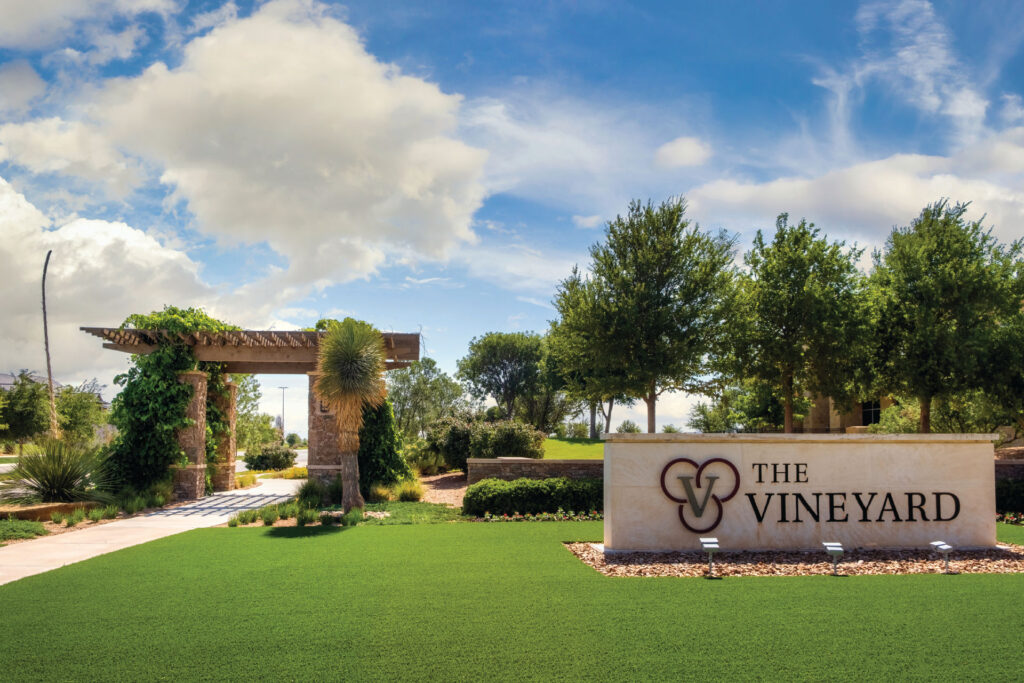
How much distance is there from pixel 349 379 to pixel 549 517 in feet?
18.4

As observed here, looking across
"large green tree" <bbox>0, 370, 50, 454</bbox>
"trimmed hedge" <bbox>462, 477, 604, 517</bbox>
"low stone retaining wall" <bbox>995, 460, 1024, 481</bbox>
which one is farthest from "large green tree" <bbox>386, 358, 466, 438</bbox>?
"low stone retaining wall" <bbox>995, 460, 1024, 481</bbox>

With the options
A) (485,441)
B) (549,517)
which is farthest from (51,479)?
(485,441)

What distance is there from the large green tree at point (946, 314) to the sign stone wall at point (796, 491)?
31.0ft

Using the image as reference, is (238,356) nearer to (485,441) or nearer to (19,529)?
(19,529)

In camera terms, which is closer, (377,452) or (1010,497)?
(1010,497)

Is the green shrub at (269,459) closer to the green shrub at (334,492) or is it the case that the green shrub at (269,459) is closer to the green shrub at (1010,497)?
the green shrub at (334,492)

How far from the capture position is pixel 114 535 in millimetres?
12961

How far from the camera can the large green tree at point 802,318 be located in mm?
21109

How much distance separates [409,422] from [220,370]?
22.1 meters

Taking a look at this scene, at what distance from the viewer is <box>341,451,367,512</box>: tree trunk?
15.7 meters

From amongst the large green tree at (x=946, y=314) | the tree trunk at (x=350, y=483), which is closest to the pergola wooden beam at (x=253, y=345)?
the tree trunk at (x=350, y=483)

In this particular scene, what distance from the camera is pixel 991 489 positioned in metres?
12.2

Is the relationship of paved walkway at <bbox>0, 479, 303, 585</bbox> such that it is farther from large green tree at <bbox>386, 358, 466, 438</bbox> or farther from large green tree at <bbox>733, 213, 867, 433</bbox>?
large green tree at <bbox>386, 358, 466, 438</bbox>

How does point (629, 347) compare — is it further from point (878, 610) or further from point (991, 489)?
point (878, 610)
